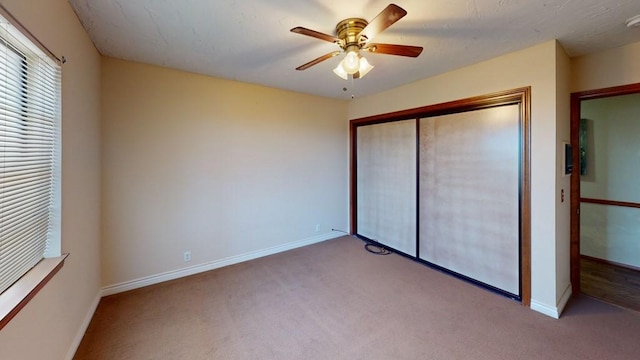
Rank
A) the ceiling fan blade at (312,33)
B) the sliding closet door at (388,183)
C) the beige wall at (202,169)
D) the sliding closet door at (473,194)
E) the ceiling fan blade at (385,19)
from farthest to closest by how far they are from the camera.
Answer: the sliding closet door at (388,183) < the beige wall at (202,169) < the sliding closet door at (473,194) < the ceiling fan blade at (312,33) < the ceiling fan blade at (385,19)

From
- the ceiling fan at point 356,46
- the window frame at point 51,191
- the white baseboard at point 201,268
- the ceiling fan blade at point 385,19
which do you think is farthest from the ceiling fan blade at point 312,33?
the white baseboard at point 201,268

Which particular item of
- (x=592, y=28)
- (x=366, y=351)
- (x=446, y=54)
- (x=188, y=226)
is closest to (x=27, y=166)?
(x=188, y=226)

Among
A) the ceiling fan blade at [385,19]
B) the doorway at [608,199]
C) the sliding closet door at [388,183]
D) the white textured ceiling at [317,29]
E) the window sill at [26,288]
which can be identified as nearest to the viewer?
the window sill at [26,288]

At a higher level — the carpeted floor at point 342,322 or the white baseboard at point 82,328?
the white baseboard at point 82,328

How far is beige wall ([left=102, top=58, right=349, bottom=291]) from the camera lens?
2.72 m

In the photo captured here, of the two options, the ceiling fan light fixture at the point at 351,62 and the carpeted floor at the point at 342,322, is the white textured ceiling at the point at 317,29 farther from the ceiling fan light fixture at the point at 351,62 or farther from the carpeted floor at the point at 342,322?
the carpeted floor at the point at 342,322

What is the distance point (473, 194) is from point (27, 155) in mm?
3643

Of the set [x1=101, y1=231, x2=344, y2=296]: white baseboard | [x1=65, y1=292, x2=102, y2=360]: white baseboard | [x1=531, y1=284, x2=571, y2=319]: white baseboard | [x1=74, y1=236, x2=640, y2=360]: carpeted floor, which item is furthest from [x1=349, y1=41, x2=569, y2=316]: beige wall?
[x1=65, y1=292, x2=102, y2=360]: white baseboard

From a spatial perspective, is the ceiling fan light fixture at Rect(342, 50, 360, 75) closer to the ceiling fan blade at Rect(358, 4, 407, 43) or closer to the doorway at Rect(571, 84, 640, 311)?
the ceiling fan blade at Rect(358, 4, 407, 43)

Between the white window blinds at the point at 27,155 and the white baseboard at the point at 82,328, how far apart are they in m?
0.74

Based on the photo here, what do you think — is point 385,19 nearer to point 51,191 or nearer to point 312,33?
point 312,33

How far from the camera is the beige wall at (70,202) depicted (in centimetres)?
131

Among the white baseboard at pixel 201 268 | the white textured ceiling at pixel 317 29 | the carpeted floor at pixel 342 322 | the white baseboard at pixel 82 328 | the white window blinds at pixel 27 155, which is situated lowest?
the carpeted floor at pixel 342 322

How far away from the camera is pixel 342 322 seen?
7.30 feet
